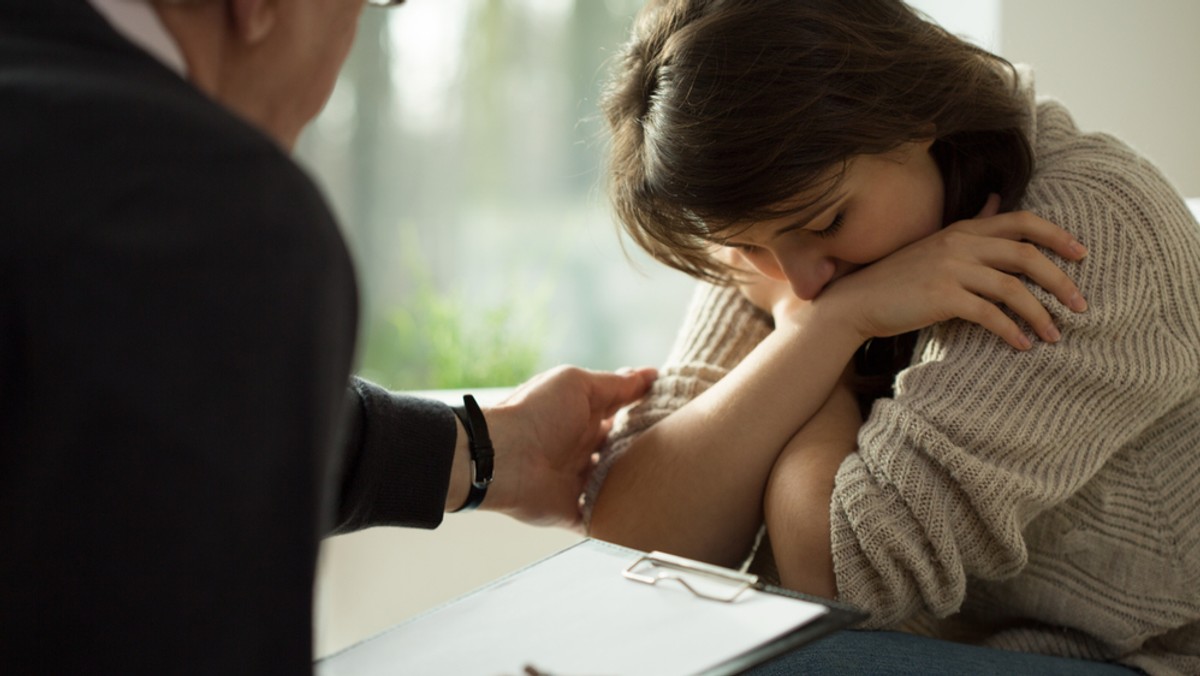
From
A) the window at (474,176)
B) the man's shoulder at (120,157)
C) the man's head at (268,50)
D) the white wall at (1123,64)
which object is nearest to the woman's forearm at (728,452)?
the man's head at (268,50)

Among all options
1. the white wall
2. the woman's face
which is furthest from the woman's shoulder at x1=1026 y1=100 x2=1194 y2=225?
the white wall

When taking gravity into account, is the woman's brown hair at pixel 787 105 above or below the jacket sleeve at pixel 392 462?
above

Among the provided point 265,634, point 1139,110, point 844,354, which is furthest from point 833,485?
point 1139,110

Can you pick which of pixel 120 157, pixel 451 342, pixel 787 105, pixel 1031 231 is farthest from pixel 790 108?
pixel 451 342

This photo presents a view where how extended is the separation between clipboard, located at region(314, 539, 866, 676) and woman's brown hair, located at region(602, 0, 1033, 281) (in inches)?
13.8

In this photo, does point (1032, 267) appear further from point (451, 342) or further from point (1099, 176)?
point (451, 342)

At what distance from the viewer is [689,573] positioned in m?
0.77

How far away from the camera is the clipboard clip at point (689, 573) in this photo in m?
0.72

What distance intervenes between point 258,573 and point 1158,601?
80 cm

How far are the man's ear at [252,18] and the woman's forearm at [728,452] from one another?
0.61 meters

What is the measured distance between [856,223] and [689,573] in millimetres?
401

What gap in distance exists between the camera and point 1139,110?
183 centimetres

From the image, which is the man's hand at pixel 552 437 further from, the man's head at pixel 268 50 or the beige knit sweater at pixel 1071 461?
the man's head at pixel 268 50

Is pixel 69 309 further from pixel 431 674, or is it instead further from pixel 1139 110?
pixel 1139 110
